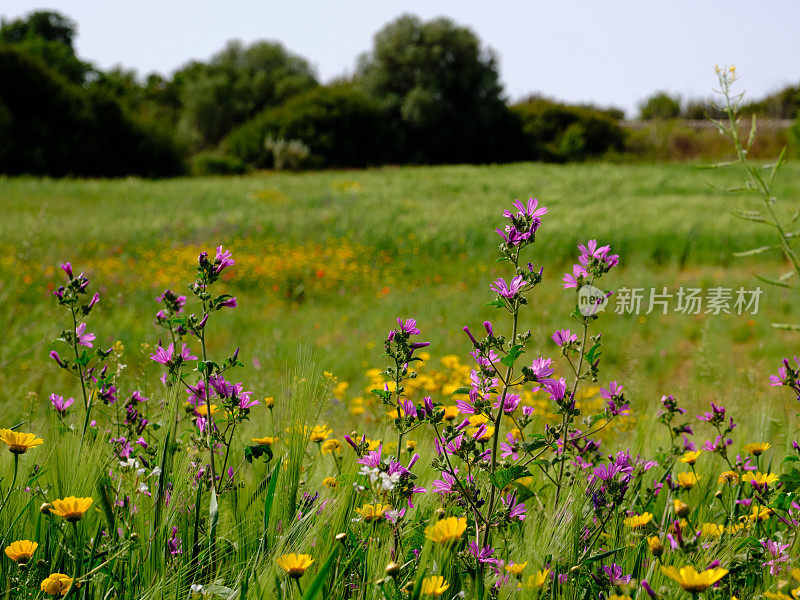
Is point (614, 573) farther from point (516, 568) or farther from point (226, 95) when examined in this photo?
point (226, 95)

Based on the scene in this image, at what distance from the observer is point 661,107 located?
40375mm

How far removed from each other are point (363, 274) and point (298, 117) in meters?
20.6

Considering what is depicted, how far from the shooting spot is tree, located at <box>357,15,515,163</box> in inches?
1201

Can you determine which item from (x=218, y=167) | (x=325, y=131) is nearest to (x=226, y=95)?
(x=325, y=131)

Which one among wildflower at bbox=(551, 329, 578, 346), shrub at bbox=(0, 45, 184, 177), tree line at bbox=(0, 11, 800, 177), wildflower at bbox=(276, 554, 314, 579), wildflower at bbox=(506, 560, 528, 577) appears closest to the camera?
wildflower at bbox=(276, 554, 314, 579)

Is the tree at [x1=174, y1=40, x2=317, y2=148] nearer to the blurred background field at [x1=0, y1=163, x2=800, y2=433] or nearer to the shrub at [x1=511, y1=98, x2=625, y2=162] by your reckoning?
the shrub at [x1=511, y1=98, x2=625, y2=162]

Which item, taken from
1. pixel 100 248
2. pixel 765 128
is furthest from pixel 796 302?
pixel 765 128

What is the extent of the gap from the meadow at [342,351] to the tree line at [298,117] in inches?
313

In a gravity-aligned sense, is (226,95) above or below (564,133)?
above

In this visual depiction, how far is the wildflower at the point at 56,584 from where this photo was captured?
3.33 feet

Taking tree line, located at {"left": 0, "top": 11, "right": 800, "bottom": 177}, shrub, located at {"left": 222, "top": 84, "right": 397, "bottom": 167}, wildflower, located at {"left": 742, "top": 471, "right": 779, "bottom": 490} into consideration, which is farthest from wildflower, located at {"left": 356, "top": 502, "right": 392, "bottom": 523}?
shrub, located at {"left": 222, "top": 84, "right": 397, "bottom": 167}

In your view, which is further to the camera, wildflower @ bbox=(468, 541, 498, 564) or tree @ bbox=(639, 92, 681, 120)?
tree @ bbox=(639, 92, 681, 120)

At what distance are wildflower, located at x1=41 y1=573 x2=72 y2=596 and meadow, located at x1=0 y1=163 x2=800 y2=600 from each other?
9 cm

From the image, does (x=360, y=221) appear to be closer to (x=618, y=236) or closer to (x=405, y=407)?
(x=618, y=236)
